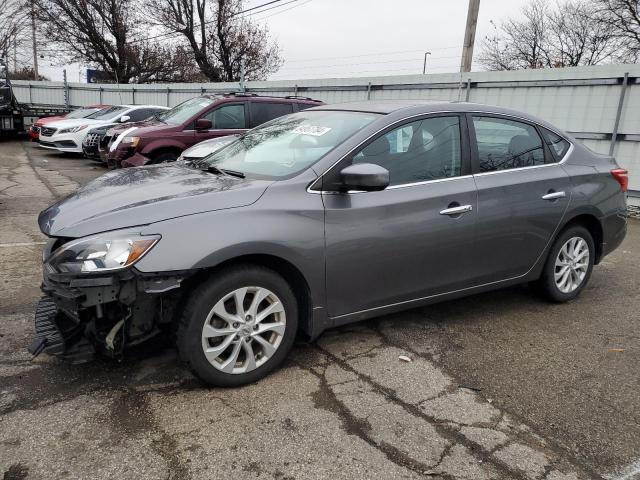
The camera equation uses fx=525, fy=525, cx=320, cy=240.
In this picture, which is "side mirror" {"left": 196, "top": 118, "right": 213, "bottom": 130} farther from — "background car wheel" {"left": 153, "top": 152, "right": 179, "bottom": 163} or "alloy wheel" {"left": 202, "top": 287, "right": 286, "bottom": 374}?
"alloy wheel" {"left": 202, "top": 287, "right": 286, "bottom": 374}

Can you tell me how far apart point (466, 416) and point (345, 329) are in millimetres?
1261

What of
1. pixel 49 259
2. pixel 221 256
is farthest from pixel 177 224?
pixel 49 259

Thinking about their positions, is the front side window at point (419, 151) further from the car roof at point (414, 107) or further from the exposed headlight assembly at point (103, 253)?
the exposed headlight assembly at point (103, 253)

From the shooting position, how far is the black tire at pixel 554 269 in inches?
171

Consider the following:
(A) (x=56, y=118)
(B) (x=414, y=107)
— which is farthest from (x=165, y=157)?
(A) (x=56, y=118)

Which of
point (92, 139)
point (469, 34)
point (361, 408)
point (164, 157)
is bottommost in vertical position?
point (361, 408)

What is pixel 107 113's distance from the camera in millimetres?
15031

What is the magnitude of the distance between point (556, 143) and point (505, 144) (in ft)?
2.08

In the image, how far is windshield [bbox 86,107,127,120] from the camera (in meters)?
14.7

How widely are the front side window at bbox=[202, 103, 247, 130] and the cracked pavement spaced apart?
226 inches

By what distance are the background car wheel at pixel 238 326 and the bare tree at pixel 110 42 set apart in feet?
102

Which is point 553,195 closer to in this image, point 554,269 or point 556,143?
point 556,143

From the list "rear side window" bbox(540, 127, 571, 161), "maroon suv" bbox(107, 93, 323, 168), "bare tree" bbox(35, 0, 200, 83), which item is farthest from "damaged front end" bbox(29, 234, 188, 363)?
"bare tree" bbox(35, 0, 200, 83)

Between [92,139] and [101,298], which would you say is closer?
[101,298]
